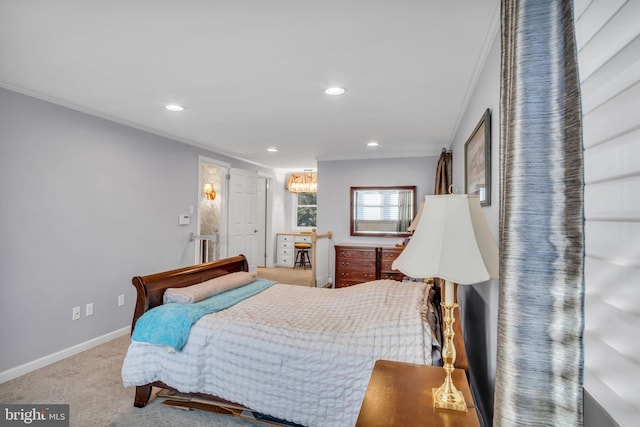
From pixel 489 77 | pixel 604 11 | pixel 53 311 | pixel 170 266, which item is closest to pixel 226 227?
pixel 170 266

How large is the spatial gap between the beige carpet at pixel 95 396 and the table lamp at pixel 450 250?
5.03 ft

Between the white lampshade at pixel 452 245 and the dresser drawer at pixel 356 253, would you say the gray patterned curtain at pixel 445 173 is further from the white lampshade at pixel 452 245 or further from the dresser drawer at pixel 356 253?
the white lampshade at pixel 452 245

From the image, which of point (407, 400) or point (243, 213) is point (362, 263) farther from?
point (407, 400)

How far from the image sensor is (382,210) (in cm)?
555

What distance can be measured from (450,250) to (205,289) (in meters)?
2.08

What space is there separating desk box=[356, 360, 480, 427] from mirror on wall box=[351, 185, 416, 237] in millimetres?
4137

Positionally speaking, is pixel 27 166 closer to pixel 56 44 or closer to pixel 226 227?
pixel 56 44

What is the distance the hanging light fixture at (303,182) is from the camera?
25.8 ft

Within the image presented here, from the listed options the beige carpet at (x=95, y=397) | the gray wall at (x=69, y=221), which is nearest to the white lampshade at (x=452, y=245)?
the beige carpet at (x=95, y=397)

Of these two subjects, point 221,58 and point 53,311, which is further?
point 53,311

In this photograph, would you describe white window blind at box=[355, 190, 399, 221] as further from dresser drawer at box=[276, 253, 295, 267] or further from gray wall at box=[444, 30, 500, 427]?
gray wall at box=[444, 30, 500, 427]

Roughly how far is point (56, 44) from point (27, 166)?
4.48 feet

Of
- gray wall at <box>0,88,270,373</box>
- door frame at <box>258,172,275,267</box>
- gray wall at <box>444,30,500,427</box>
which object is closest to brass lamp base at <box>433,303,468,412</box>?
gray wall at <box>444,30,500,427</box>

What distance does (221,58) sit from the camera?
2115 mm
